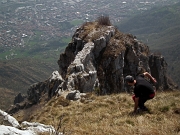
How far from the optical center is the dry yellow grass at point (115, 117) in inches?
416

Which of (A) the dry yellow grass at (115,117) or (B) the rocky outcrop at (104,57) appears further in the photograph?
(B) the rocky outcrop at (104,57)

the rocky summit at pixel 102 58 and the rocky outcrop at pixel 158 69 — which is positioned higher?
the rocky summit at pixel 102 58

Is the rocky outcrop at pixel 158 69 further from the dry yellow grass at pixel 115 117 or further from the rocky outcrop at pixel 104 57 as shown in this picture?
the dry yellow grass at pixel 115 117

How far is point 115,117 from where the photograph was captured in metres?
13.4

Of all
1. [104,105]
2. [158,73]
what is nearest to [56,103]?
[104,105]

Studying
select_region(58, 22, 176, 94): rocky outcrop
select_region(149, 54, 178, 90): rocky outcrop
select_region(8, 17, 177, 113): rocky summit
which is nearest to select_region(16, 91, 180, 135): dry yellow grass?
select_region(8, 17, 177, 113): rocky summit

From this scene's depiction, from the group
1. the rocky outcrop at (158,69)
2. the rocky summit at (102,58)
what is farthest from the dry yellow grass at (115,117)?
the rocky outcrop at (158,69)

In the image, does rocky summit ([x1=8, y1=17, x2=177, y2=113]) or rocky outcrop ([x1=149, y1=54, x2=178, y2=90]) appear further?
rocky outcrop ([x1=149, y1=54, x2=178, y2=90])

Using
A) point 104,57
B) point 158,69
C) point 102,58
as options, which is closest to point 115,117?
point 104,57

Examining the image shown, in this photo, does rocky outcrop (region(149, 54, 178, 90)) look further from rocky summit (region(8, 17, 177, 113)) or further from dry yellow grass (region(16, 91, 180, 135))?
dry yellow grass (region(16, 91, 180, 135))

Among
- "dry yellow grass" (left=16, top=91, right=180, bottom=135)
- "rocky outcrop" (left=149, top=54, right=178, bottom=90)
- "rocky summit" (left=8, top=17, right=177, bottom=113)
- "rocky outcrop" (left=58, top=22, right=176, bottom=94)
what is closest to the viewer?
"dry yellow grass" (left=16, top=91, right=180, bottom=135)

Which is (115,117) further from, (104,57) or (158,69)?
(158,69)

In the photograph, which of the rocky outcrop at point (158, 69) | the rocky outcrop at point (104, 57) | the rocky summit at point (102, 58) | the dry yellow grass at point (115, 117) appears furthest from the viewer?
the rocky outcrop at point (158, 69)

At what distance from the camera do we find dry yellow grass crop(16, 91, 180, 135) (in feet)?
34.7
